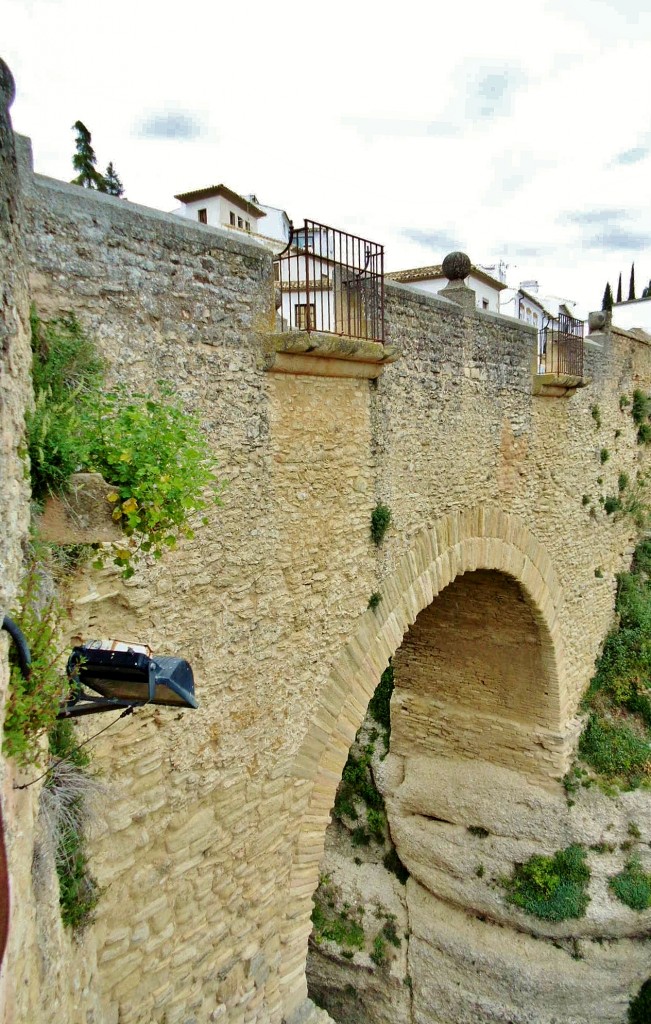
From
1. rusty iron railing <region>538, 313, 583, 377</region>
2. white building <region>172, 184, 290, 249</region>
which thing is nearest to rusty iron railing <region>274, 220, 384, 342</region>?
rusty iron railing <region>538, 313, 583, 377</region>

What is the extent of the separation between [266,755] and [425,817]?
20.7 feet

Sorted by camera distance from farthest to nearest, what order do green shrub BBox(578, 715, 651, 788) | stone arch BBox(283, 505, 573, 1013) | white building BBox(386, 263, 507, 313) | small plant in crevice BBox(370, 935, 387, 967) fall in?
white building BBox(386, 263, 507, 313) < green shrub BBox(578, 715, 651, 788) < small plant in crevice BBox(370, 935, 387, 967) < stone arch BBox(283, 505, 573, 1013)

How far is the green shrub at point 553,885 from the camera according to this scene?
9211 mm

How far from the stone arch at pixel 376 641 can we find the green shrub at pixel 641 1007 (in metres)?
4.54

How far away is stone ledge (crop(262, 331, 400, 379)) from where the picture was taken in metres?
4.77

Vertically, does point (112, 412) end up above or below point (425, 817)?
above

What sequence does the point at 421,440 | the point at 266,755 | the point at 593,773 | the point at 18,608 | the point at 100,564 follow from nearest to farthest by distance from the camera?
A: the point at 18,608 < the point at 100,564 < the point at 266,755 < the point at 421,440 < the point at 593,773

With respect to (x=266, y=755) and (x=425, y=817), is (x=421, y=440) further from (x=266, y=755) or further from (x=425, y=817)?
(x=425, y=817)

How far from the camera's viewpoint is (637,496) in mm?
12359

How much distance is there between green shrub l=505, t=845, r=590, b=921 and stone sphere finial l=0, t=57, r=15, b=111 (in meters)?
10.1

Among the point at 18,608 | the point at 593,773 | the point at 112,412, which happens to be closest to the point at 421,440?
the point at 112,412

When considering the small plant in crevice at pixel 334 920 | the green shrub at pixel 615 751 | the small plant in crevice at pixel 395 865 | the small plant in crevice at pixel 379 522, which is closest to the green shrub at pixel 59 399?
the small plant in crevice at pixel 379 522

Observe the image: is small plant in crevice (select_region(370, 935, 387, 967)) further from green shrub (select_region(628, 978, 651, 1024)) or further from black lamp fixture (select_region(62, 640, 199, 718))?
black lamp fixture (select_region(62, 640, 199, 718))

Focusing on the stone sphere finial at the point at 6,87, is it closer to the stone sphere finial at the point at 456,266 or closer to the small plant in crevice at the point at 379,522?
the small plant in crevice at the point at 379,522
